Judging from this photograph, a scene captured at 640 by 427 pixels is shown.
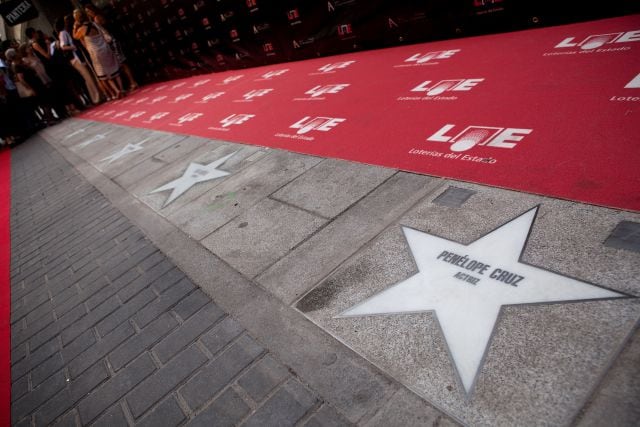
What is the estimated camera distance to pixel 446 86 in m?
4.30

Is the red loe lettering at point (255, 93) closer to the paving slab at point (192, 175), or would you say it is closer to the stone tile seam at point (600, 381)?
the paving slab at point (192, 175)

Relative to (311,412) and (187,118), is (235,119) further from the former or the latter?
(311,412)

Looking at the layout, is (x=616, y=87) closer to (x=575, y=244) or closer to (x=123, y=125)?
(x=575, y=244)

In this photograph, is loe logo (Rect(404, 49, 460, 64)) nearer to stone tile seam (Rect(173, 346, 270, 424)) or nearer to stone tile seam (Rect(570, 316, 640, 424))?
stone tile seam (Rect(570, 316, 640, 424))

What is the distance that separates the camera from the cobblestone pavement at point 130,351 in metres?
1.88

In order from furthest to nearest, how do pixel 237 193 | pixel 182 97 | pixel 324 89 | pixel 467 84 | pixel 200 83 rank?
pixel 200 83 < pixel 182 97 < pixel 324 89 < pixel 467 84 < pixel 237 193

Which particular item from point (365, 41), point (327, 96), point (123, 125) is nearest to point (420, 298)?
point (327, 96)

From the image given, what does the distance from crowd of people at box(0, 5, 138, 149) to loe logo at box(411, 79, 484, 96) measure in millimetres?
11024

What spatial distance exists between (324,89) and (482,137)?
314 cm

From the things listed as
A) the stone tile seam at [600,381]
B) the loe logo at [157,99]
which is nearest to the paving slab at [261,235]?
the stone tile seam at [600,381]

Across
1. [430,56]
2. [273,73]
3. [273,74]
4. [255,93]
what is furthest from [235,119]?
[430,56]

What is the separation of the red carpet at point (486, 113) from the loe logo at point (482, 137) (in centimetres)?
1

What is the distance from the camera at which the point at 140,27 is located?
523 inches

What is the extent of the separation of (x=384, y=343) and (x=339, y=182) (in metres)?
1.72
